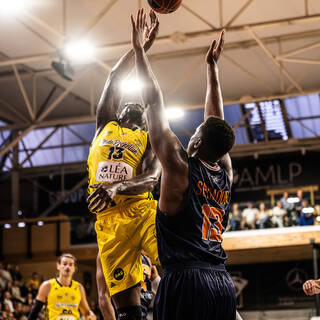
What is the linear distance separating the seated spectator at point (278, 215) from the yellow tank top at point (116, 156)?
1158 cm

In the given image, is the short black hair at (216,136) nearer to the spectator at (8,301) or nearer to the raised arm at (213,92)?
the raised arm at (213,92)

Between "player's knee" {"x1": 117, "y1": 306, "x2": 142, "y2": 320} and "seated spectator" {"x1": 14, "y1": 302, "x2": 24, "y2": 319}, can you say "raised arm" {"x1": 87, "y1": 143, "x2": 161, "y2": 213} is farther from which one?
"seated spectator" {"x1": 14, "y1": 302, "x2": 24, "y2": 319}

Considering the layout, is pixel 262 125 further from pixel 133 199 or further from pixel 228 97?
pixel 133 199

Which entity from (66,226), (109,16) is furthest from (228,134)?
(66,226)

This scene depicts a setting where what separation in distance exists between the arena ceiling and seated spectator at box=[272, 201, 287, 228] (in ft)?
10.8

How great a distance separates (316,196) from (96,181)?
15844mm

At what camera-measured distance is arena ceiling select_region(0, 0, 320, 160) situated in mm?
13086

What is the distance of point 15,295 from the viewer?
16156 millimetres

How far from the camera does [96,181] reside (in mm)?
5402

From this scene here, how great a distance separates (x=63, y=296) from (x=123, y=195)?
15.9ft

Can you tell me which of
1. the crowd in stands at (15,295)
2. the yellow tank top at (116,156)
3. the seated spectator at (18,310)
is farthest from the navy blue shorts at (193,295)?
the seated spectator at (18,310)

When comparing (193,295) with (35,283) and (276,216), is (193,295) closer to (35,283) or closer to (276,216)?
(276,216)

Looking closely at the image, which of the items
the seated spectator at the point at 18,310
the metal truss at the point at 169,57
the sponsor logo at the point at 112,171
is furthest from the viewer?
the seated spectator at the point at 18,310

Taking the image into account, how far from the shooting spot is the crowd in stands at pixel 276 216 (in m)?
16.4
